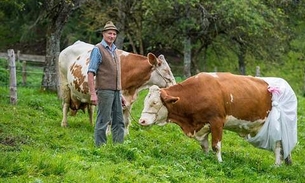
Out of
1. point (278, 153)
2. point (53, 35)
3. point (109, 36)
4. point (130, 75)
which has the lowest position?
point (278, 153)

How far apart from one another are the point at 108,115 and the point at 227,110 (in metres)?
2.34

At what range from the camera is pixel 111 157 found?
27.9ft

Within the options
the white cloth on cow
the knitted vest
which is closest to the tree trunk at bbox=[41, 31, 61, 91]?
the knitted vest

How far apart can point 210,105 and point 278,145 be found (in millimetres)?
1766

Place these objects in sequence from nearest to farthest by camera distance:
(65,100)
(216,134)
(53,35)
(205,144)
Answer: (216,134)
(205,144)
(65,100)
(53,35)

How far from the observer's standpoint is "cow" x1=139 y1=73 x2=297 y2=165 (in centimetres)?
1023

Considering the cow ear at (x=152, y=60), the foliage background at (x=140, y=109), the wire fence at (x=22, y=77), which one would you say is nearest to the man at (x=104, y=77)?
the foliage background at (x=140, y=109)

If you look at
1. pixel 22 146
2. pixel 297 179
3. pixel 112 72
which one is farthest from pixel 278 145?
pixel 22 146

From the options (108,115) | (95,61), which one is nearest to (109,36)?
(95,61)

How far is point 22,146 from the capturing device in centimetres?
1012

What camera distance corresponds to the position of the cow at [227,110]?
1023 centimetres

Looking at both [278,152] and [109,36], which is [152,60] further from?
[278,152]

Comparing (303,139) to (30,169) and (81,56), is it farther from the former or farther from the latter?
(30,169)

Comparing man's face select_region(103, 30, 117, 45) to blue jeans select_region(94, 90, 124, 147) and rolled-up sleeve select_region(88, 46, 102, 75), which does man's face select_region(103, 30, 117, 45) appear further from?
blue jeans select_region(94, 90, 124, 147)
